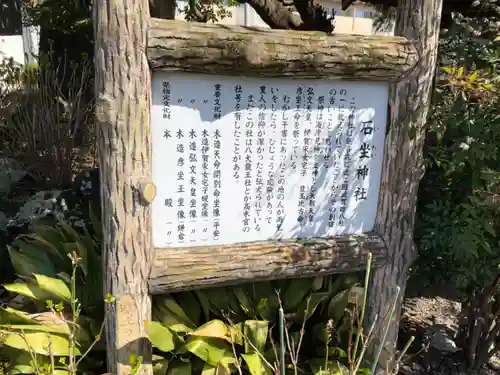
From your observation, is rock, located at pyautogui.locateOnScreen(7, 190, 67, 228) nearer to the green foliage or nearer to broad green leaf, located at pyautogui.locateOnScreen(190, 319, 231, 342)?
the green foliage

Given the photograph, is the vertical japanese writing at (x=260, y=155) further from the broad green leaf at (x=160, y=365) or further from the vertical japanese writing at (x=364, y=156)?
the broad green leaf at (x=160, y=365)

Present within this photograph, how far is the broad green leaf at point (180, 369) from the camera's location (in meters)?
2.21

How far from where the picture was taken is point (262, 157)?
211 cm

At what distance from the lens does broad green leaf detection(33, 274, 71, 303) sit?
2.22 metres

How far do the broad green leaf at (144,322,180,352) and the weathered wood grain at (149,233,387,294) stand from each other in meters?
0.16

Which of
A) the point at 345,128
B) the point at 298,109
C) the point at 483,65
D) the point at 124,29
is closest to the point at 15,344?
the point at 124,29

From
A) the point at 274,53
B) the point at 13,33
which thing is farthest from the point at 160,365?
the point at 13,33

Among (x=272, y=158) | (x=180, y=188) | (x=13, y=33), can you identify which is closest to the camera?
(x=180, y=188)

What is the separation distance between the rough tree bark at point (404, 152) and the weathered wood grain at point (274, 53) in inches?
3.2

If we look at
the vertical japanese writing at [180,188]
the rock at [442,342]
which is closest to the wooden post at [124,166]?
the vertical japanese writing at [180,188]

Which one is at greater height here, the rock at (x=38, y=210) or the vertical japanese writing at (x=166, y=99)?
the vertical japanese writing at (x=166, y=99)

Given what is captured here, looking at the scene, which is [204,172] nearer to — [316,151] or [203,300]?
[316,151]

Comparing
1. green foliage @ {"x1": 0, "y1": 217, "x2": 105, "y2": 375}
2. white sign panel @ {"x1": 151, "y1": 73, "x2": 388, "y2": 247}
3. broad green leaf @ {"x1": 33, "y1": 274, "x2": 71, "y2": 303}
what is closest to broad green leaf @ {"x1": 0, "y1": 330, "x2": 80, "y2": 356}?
green foliage @ {"x1": 0, "y1": 217, "x2": 105, "y2": 375}

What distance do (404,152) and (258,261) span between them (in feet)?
2.73
